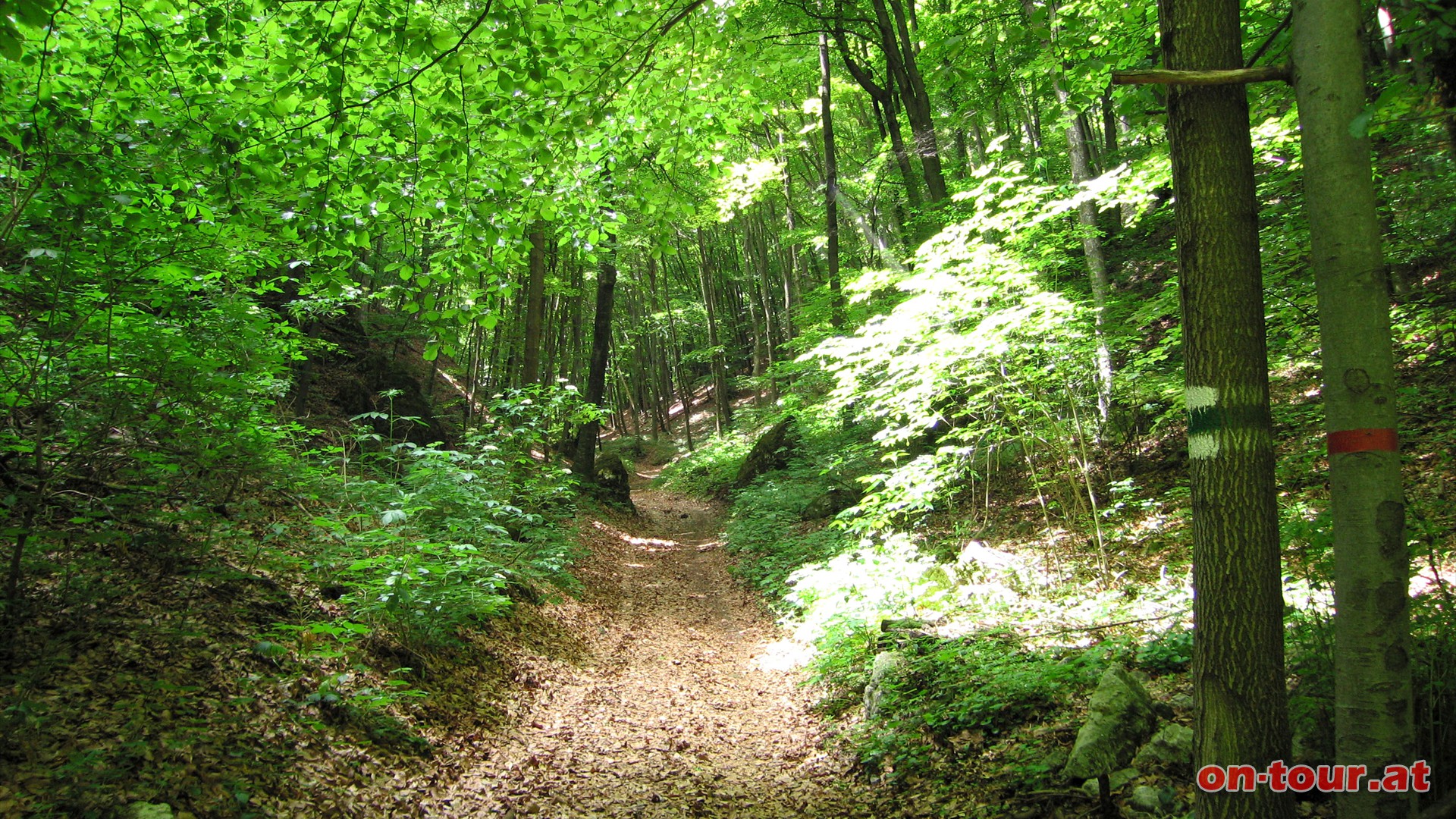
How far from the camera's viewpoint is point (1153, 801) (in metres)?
3.02

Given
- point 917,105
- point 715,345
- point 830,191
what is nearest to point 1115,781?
point 917,105

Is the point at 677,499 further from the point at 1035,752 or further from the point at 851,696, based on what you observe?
the point at 1035,752

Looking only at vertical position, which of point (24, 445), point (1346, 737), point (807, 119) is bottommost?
point (1346, 737)

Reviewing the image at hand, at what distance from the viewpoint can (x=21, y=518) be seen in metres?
3.41

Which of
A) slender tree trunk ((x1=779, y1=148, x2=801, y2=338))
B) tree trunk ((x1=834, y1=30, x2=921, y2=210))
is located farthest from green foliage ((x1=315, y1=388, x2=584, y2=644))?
slender tree trunk ((x1=779, y1=148, x2=801, y2=338))

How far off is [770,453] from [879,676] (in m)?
12.9

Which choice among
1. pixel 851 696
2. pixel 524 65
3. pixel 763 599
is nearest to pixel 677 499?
pixel 763 599

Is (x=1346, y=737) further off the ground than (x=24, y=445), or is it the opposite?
(x=24, y=445)

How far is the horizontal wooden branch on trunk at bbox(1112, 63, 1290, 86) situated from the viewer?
2.44 m

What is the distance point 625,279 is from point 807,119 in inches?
334

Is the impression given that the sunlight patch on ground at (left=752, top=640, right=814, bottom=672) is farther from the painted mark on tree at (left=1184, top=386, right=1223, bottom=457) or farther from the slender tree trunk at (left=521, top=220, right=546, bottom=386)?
the slender tree trunk at (left=521, top=220, right=546, bottom=386)

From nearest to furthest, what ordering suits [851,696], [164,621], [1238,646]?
[1238,646]
[164,621]
[851,696]

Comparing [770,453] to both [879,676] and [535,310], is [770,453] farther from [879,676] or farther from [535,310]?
[879,676]

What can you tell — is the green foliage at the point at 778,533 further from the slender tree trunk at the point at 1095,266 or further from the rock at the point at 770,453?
the slender tree trunk at the point at 1095,266
